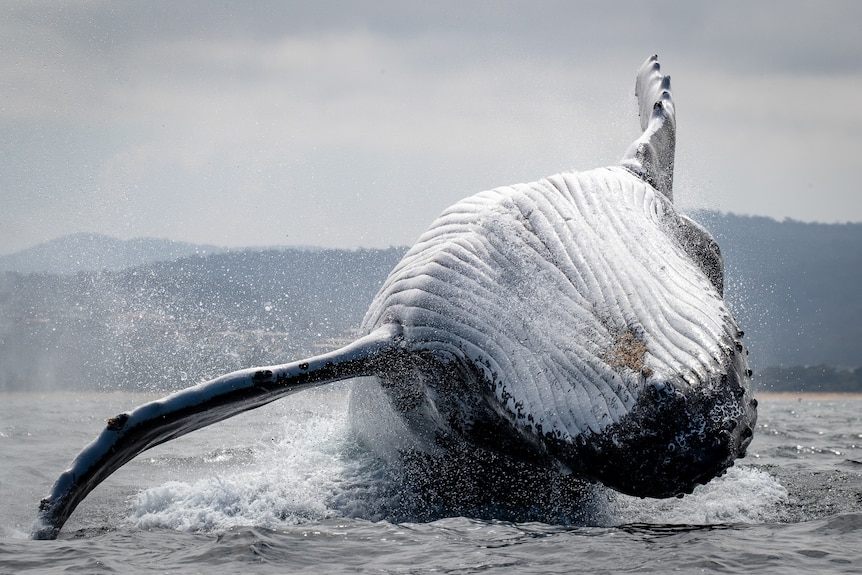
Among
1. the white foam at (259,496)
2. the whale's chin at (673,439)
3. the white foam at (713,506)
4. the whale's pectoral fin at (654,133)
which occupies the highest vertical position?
the whale's pectoral fin at (654,133)

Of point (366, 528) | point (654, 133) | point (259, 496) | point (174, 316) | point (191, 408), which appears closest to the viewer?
point (191, 408)

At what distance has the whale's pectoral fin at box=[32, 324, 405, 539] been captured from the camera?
6672mm

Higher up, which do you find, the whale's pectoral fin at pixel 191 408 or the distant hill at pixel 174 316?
the distant hill at pixel 174 316

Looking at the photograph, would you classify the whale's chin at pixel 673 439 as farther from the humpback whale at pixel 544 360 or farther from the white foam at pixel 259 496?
the white foam at pixel 259 496

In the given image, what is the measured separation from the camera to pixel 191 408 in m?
6.79

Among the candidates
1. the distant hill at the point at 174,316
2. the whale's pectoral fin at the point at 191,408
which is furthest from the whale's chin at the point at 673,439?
the distant hill at the point at 174,316

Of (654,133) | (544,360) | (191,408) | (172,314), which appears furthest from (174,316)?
(544,360)

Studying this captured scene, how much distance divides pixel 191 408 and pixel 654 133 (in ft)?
19.0

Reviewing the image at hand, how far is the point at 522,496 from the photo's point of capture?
24.8 ft

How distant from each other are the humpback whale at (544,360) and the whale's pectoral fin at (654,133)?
3.67 ft

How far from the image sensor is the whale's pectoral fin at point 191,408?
6.67 m

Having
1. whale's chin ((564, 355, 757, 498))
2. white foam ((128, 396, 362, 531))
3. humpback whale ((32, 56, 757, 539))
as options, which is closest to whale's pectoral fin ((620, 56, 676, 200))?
humpback whale ((32, 56, 757, 539))

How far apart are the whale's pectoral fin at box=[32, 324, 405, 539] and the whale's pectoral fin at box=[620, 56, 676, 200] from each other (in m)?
3.41

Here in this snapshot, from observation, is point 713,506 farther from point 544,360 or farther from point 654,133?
point 654,133
